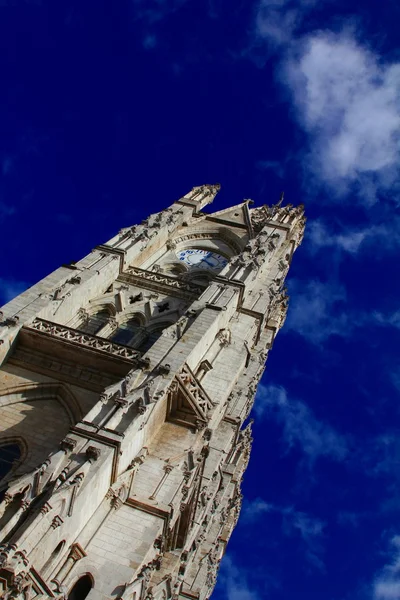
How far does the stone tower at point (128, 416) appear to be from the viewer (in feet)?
40.3

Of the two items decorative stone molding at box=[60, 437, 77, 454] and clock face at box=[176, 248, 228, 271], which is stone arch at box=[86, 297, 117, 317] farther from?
decorative stone molding at box=[60, 437, 77, 454]

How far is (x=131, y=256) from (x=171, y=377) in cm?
960

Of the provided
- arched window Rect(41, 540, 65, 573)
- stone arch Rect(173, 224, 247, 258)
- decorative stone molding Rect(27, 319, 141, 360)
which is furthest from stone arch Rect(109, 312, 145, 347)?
arched window Rect(41, 540, 65, 573)

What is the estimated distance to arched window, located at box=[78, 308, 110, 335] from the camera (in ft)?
71.4

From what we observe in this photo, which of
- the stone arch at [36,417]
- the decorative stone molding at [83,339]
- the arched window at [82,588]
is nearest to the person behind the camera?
the arched window at [82,588]

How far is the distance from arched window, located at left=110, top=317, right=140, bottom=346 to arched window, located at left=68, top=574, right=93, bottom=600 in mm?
9965

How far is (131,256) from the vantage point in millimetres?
25031

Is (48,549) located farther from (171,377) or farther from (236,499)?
(236,499)

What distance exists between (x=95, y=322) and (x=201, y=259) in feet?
29.6

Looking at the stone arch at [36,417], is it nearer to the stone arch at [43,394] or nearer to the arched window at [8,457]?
the stone arch at [43,394]

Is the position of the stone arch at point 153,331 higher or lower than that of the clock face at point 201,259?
lower

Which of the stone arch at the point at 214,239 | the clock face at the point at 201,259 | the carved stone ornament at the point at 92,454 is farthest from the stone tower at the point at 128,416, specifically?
the stone arch at the point at 214,239

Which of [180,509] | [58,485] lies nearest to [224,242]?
[180,509]

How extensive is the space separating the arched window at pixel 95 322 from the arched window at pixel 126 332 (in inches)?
21.6
